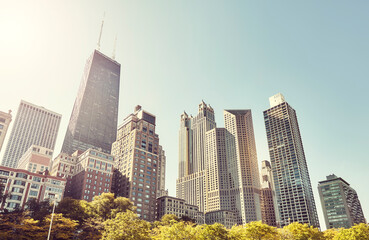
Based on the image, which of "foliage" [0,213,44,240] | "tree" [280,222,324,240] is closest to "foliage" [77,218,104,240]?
"foliage" [0,213,44,240]

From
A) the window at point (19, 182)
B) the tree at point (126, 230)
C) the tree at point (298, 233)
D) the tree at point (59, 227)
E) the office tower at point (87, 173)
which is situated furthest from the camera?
the office tower at point (87, 173)

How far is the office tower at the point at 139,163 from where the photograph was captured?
15262 cm

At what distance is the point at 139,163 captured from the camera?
162m

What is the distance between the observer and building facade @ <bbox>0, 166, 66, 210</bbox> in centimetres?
11100

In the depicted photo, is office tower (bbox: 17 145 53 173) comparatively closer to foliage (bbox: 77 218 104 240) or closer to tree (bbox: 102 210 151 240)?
foliage (bbox: 77 218 104 240)

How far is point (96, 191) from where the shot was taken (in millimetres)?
144500

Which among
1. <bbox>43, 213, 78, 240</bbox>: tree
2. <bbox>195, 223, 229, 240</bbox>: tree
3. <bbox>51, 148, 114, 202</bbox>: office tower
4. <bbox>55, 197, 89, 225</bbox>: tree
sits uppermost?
<bbox>51, 148, 114, 202</bbox>: office tower

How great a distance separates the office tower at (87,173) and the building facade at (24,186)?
16923 millimetres

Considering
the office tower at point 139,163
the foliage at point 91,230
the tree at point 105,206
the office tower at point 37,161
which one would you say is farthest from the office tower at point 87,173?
the foliage at point 91,230

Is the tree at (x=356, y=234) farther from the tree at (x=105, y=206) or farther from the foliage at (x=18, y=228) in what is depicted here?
the foliage at (x=18, y=228)

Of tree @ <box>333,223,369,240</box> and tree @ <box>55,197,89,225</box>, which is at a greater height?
tree @ <box>55,197,89,225</box>

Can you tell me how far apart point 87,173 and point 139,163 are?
99.2 ft

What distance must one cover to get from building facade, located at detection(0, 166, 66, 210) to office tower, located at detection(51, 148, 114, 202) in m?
16.9

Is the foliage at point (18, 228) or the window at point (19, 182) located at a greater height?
the window at point (19, 182)
